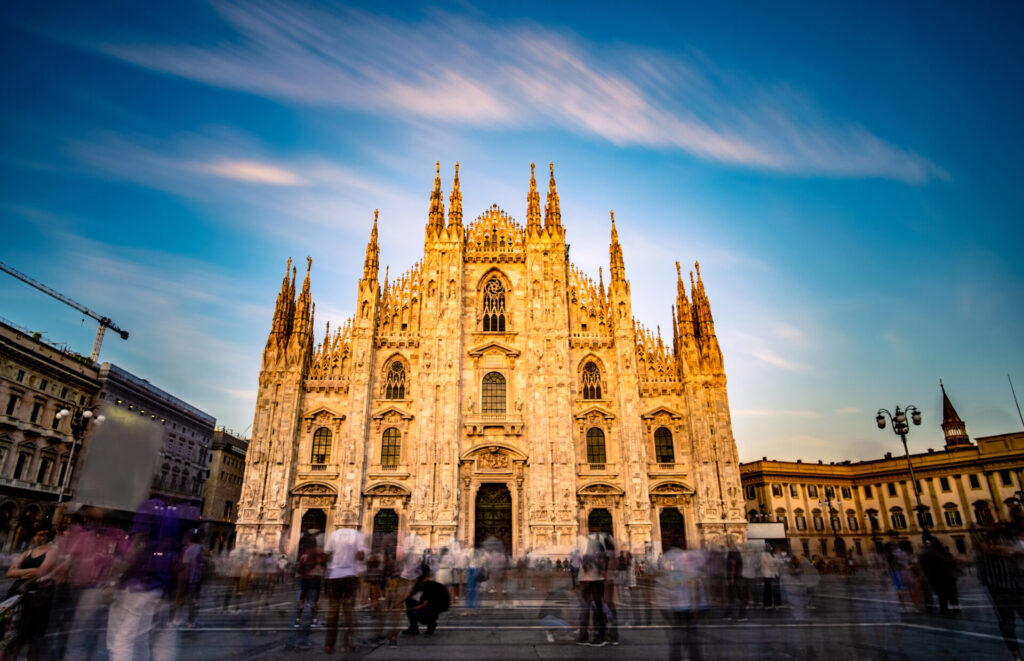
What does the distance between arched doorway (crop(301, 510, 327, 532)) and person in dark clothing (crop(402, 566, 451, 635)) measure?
21.7 m

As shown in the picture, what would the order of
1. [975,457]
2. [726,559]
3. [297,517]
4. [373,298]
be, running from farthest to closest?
1. [975,457]
2. [373,298]
3. [297,517]
4. [726,559]

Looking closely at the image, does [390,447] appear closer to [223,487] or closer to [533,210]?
[533,210]

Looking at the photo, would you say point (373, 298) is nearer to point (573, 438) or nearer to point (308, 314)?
point (308, 314)

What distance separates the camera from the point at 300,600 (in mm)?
10703

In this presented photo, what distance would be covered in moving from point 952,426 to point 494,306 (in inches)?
2512

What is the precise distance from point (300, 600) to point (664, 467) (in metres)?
25.1

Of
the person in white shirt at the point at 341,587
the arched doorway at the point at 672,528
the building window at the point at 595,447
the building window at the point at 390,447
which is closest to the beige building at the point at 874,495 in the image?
the arched doorway at the point at 672,528

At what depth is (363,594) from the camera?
1852 centimetres

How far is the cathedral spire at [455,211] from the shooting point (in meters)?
36.1

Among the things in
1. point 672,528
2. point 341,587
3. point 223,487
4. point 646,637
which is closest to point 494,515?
point 672,528

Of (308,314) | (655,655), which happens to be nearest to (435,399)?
(308,314)

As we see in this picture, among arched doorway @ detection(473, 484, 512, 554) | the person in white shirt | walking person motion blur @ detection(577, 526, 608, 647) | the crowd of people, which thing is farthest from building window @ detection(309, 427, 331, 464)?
walking person motion blur @ detection(577, 526, 608, 647)

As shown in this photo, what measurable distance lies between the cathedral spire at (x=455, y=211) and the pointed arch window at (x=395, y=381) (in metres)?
8.89

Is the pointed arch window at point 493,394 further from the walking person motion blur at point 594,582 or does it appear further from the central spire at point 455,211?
the walking person motion blur at point 594,582
